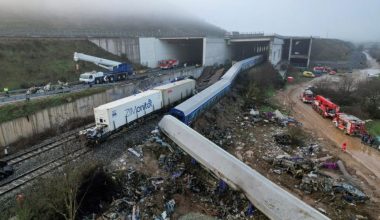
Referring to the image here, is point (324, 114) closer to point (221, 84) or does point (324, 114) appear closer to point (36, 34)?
point (221, 84)

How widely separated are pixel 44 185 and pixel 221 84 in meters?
24.6

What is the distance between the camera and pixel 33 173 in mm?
15695

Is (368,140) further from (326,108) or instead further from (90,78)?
(90,78)

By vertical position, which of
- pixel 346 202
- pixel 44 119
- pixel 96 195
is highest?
pixel 44 119

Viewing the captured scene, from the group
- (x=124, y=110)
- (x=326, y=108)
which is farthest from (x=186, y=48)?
(x=124, y=110)

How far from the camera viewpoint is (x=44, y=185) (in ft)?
39.4

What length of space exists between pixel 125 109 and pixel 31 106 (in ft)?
26.0

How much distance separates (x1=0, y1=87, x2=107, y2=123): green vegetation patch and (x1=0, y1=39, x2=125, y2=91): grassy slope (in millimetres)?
7760

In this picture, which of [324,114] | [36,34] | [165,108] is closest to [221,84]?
[165,108]

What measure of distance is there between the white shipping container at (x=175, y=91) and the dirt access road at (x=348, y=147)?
13.3 meters

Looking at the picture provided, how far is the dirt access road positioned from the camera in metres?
18.9

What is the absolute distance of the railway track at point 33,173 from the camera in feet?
46.5

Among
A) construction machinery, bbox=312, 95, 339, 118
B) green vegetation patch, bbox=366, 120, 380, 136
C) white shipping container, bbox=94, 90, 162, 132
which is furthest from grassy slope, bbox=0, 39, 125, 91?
green vegetation patch, bbox=366, 120, 380, 136

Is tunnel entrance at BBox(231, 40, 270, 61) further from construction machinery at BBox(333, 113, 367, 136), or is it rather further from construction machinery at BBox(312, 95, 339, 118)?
construction machinery at BBox(333, 113, 367, 136)
